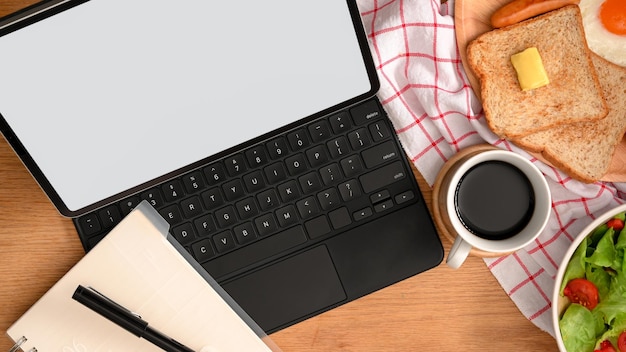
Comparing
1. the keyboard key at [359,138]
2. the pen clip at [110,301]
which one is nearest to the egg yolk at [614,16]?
the keyboard key at [359,138]

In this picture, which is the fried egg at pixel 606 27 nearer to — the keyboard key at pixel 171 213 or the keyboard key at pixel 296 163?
the keyboard key at pixel 296 163

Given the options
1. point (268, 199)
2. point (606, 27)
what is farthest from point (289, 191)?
point (606, 27)

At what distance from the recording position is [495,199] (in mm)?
751

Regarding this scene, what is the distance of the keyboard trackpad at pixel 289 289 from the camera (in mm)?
784

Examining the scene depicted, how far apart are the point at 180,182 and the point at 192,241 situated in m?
0.07

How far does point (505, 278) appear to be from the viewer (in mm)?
805

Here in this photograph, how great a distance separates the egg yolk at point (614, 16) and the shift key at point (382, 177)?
0.32 metres

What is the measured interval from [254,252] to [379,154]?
0.62 feet

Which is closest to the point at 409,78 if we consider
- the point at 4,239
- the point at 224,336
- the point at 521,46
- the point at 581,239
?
the point at 521,46

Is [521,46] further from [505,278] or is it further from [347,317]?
[347,317]

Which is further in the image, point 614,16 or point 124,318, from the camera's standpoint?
point 614,16

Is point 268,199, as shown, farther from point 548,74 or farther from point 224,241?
point 548,74

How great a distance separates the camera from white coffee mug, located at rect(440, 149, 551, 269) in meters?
0.72

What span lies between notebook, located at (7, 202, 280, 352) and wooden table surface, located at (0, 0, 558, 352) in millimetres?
74
